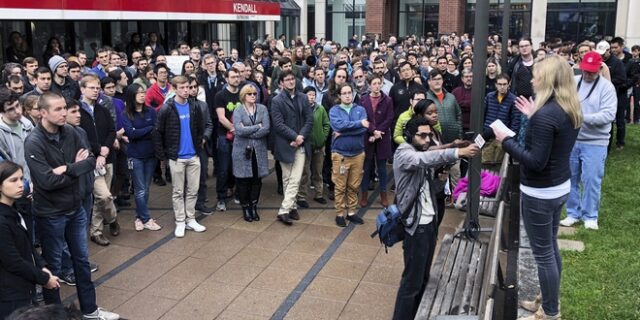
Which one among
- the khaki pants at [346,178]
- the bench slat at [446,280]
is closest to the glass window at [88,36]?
the khaki pants at [346,178]

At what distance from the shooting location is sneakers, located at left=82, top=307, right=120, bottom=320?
5066 millimetres

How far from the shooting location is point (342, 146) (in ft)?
25.0

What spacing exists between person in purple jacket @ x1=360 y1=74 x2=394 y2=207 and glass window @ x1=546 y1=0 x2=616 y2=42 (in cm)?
2346

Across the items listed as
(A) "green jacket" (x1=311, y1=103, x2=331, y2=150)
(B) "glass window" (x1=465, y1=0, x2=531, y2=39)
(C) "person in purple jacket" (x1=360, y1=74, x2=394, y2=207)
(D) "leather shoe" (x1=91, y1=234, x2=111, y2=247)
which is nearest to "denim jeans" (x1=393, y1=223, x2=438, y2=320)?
(C) "person in purple jacket" (x1=360, y1=74, x2=394, y2=207)

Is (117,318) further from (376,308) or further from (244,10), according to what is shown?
(244,10)

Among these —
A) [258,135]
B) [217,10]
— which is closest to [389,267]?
[258,135]

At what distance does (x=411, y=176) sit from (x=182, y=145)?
135 inches

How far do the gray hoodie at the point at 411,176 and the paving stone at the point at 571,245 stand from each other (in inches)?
94.7

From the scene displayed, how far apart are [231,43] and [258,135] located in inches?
608

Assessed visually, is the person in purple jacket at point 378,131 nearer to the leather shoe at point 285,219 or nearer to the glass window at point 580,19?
the leather shoe at point 285,219

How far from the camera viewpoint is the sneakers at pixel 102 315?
5066 mm

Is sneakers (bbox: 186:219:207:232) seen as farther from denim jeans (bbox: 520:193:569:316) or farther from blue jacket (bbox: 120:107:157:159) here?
denim jeans (bbox: 520:193:569:316)

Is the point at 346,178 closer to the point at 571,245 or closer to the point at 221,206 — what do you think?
the point at 221,206

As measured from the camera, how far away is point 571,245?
6.44 metres
